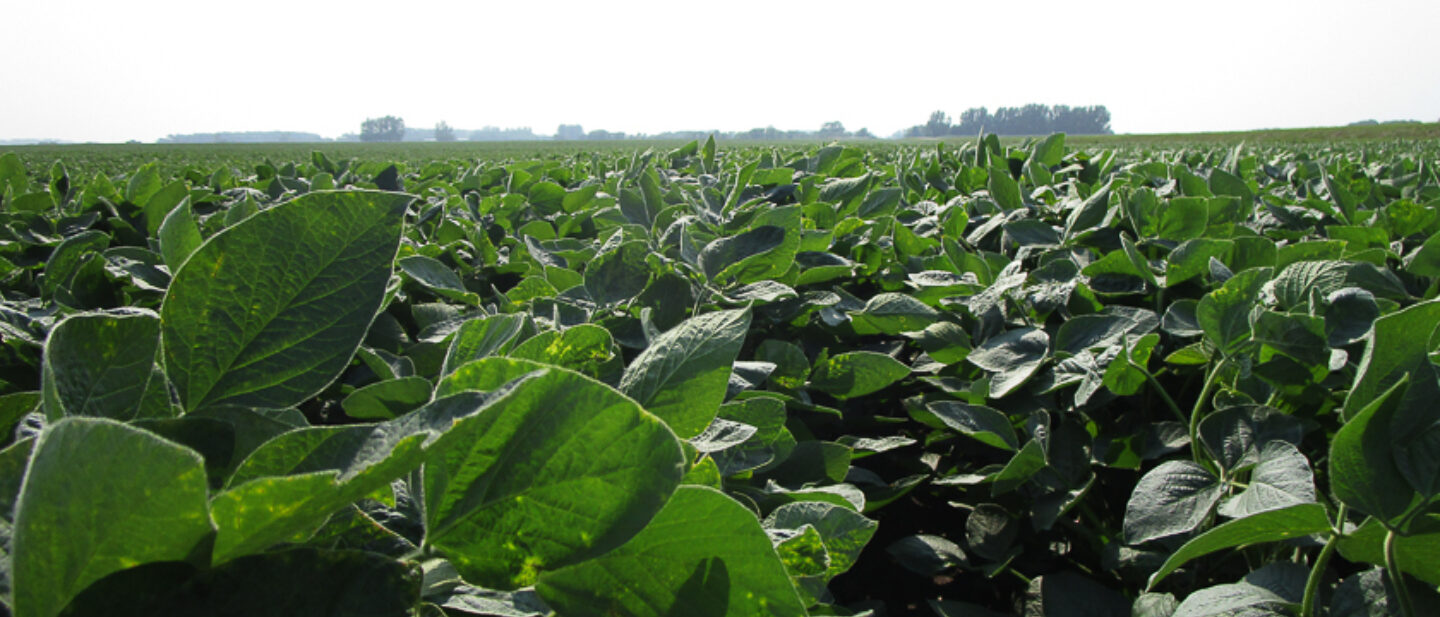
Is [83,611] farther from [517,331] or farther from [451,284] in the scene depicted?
[451,284]

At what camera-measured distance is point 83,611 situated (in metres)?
0.33

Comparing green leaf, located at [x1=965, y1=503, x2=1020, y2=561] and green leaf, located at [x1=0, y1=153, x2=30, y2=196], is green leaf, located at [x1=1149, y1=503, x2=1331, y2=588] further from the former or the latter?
green leaf, located at [x1=0, y1=153, x2=30, y2=196]

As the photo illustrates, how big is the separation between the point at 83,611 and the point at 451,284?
3.20ft

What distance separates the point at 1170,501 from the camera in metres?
1.04

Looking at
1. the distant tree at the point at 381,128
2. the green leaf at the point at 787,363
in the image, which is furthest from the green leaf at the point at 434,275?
the distant tree at the point at 381,128

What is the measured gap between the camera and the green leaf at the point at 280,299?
19.1 inches

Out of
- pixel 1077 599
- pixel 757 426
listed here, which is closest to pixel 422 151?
pixel 1077 599

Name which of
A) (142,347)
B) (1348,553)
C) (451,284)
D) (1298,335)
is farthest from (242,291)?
(1298,335)

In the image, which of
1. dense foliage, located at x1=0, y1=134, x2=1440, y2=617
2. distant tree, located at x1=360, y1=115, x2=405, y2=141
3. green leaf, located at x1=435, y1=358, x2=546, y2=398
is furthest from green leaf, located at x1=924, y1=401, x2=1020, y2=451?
distant tree, located at x1=360, y1=115, x2=405, y2=141

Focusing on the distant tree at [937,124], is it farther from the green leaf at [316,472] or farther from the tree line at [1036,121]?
the green leaf at [316,472]

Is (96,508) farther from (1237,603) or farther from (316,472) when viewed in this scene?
(1237,603)

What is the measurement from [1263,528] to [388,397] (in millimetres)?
866

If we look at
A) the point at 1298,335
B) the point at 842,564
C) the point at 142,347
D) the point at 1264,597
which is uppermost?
the point at 142,347

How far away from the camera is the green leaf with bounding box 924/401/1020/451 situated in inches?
51.5
